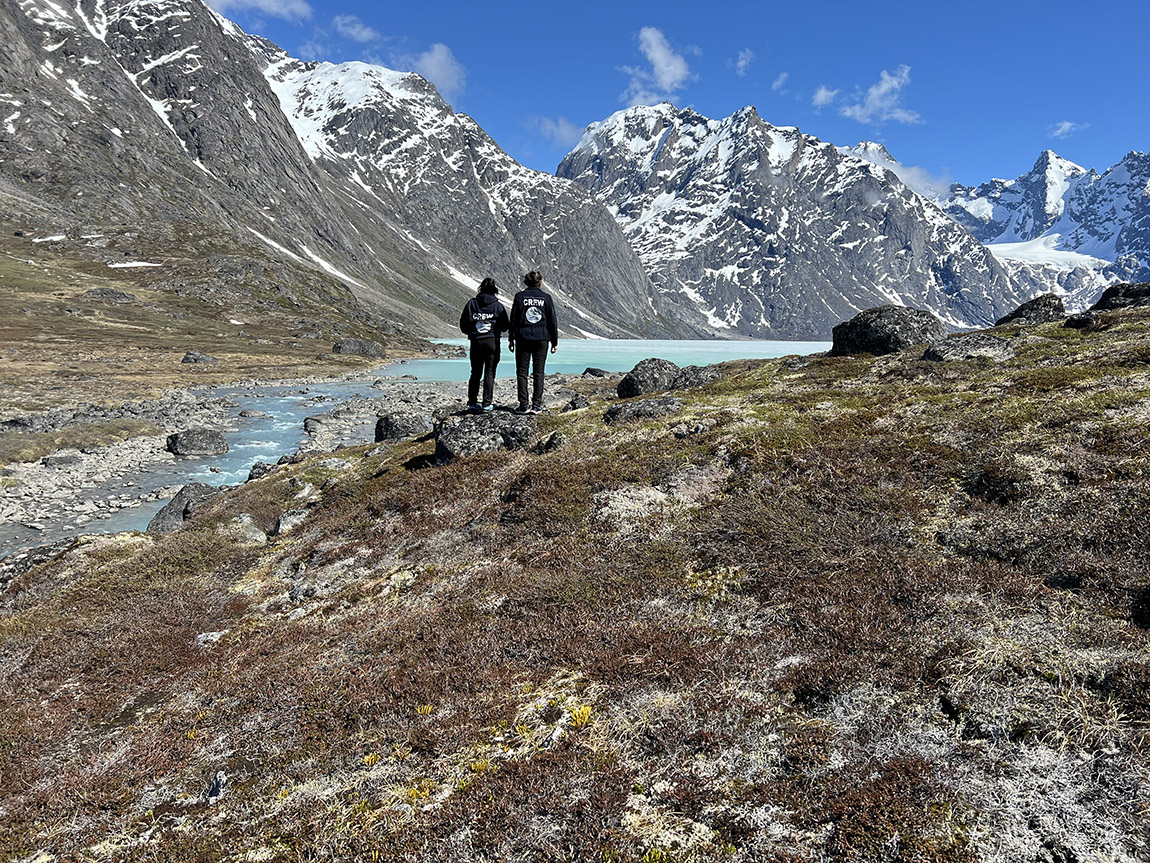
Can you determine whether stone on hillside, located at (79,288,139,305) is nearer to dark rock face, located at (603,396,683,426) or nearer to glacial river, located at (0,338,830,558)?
glacial river, located at (0,338,830,558)

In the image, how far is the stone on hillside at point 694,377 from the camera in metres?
28.4

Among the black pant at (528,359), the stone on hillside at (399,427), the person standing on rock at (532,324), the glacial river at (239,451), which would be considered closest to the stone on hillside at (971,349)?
the person standing on rock at (532,324)

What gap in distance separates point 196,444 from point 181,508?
20.3m

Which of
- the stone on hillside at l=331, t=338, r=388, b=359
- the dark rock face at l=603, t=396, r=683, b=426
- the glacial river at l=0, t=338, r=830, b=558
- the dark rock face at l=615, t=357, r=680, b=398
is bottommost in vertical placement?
the glacial river at l=0, t=338, r=830, b=558

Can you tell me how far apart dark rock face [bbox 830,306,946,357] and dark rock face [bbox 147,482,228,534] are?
28.7 m

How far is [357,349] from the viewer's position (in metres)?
140

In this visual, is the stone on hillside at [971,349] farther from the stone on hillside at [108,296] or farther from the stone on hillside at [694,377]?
the stone on hillside at [108,296]

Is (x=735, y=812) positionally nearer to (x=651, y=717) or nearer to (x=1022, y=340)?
(x=651, y=717)

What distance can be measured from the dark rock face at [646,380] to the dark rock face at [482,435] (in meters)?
10.6

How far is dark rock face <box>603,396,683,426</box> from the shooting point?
1853 cm

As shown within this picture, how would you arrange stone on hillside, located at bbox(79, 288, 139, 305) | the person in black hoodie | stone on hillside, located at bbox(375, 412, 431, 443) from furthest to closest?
1. stone on hillside, located at bbox(79, 288, 139, 305)
2. stone on hillside, located at bbox(375, 412, 431, 443)
3. the person in black hoodie

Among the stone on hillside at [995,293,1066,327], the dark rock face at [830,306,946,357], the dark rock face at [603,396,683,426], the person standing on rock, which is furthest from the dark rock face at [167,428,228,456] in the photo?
the stone on hillside at [995,293,1066,327]

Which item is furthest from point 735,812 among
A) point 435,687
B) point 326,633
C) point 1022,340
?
point 1022,340

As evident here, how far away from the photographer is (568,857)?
16.3 ft
